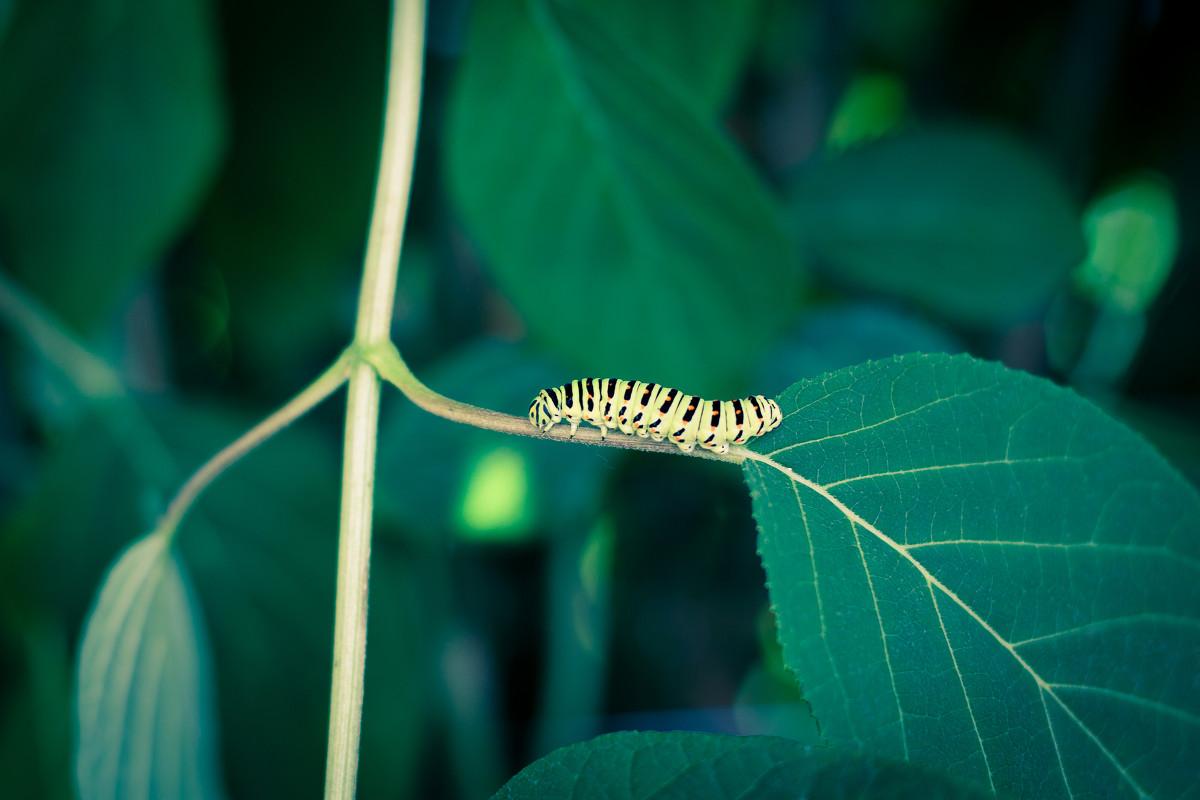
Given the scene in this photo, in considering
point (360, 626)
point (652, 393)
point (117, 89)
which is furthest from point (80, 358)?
point (652, 393)

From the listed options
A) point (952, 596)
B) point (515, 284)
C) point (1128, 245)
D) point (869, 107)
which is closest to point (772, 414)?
point (952, 596)

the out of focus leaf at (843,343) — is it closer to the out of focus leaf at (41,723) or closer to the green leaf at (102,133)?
the green leaf at (102,133)

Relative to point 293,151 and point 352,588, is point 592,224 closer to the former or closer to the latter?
point 352,588

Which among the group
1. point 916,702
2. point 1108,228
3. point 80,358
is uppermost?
point 1108,228

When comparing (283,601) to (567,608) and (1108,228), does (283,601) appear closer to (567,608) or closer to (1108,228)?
(567,608)

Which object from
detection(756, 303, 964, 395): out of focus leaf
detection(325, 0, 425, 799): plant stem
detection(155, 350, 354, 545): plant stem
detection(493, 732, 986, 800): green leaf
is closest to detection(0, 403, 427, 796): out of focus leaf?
detection(155, 350, 354, 545): plant stem

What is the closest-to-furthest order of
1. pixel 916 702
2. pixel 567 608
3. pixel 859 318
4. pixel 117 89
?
pixel 916 702
pixel 117 89
pixel 859 318
pixel 567 608

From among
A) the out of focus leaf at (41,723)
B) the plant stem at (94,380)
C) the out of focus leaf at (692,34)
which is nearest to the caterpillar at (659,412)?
the out of focus leaf at (692,34)

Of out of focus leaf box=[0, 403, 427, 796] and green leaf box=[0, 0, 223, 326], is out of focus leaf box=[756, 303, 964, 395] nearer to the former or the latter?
out of focus leaf box=[0, 403, 427, 796]
